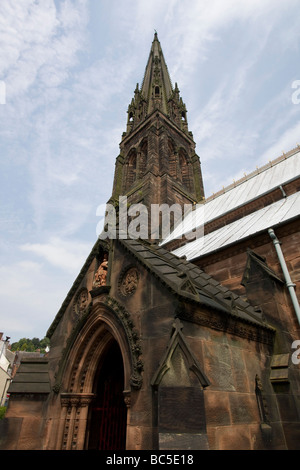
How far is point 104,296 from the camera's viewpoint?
6320 mm

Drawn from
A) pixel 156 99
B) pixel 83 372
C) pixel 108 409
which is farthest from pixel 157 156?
pixel 108 409

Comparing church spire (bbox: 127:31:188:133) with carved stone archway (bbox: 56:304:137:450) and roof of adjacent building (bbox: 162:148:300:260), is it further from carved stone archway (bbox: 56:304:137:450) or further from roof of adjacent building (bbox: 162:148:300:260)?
carved stone archway (bbox: 56:304:137:450)

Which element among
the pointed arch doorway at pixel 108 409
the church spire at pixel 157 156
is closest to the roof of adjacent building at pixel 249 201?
the church spire at pixel 157 156

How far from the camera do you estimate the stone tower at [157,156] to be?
2210 cm

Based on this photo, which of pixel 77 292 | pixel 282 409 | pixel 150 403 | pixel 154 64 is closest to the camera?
pixel 150 403

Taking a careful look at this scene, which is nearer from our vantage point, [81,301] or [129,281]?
[129,281]

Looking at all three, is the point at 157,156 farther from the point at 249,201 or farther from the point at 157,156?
the point at 249,201

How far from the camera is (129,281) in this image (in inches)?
232


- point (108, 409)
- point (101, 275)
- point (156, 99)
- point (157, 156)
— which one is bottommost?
point (108, 409)

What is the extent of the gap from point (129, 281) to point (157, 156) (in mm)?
19678

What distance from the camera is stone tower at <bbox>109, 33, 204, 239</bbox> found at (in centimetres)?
2210

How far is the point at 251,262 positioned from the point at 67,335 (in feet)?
17.9
